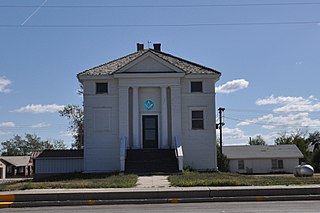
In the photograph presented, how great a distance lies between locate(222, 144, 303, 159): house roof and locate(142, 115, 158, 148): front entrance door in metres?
35.4

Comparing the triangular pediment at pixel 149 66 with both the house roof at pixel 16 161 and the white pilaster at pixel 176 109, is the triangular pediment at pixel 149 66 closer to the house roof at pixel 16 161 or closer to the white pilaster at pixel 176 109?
the white pilaster at pixel 176 109

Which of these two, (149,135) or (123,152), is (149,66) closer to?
(149,135)

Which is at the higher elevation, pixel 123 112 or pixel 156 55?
pixel 156 55

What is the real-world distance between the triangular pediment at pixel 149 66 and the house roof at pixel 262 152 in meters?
36.6

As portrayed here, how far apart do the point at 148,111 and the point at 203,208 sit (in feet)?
60.6

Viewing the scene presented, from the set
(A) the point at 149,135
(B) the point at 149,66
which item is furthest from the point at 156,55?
(A) the point at 149,135

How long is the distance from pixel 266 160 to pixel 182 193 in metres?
52.1

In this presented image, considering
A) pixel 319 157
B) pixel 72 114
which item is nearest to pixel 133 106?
pixel 319 157

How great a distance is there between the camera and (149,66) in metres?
31.8

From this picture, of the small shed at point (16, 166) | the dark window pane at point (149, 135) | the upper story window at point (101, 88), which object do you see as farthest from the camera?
the small shed at point (16, 166)

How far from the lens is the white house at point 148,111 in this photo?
31.5 m

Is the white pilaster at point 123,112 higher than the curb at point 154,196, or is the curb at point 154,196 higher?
the white pilaster at point 123,112

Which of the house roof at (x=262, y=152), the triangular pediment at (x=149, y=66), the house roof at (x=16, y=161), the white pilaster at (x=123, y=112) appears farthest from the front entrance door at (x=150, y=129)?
the house roof at (x=16, y=161)

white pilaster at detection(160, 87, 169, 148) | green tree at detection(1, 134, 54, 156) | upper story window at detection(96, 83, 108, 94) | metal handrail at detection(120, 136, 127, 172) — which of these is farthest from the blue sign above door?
green tree at detection(1, 134, 54, 156)
